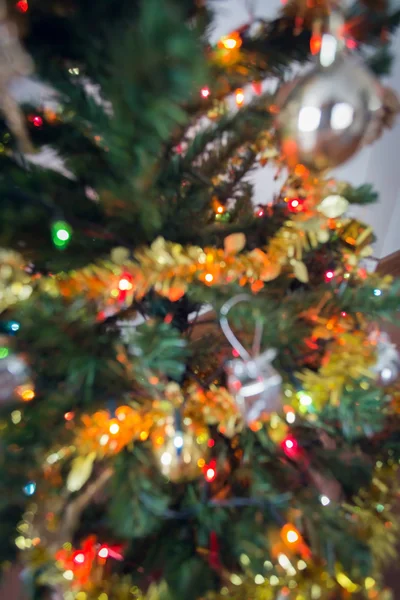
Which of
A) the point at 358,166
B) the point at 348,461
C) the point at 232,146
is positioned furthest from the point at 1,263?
the point at 358,166

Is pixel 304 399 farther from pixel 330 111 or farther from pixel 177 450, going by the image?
pixel 330 111

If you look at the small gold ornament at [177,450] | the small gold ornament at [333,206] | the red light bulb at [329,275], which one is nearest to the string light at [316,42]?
the small gold ornament at [333,206]

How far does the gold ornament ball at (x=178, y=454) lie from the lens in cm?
32

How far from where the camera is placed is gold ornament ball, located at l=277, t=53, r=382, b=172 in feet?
1.14

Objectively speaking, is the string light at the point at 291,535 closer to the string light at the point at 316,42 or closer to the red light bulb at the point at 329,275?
the red light bulb at the point at 329,275

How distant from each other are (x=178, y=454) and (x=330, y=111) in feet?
1.05

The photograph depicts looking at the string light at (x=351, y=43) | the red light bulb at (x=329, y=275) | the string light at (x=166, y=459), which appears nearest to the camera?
the string light at (x=166, y=459)

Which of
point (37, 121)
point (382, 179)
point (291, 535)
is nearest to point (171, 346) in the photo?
point (291, 535)

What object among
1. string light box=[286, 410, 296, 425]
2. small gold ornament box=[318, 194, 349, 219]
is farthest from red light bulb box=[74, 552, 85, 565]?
small gold ornament box=[318, 194, 349, 219]

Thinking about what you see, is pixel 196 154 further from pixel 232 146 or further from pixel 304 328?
pixel 304 328

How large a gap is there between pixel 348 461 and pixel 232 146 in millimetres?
404

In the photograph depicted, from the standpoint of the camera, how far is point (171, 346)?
322mm

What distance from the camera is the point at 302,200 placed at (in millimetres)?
482

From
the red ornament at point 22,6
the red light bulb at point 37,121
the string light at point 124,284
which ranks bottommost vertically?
the string light at point 124,284
